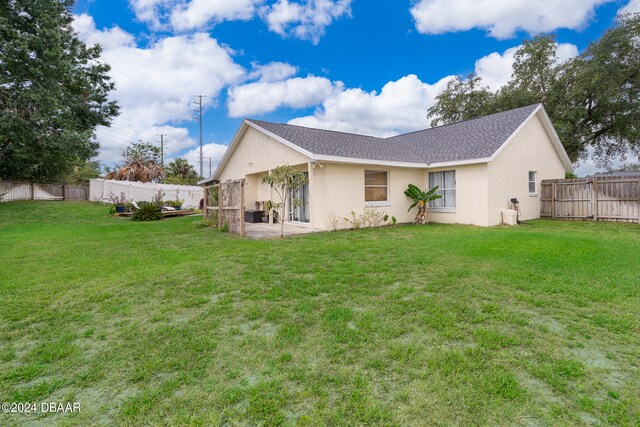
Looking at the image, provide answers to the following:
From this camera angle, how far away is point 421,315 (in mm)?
3764

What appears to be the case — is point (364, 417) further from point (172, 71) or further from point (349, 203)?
point (172, 71)

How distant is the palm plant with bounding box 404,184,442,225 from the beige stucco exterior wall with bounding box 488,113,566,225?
2.21 metres

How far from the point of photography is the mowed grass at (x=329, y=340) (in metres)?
2.24

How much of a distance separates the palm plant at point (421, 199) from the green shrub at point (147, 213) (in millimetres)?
13311

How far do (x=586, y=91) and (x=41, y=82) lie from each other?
34.2 meters

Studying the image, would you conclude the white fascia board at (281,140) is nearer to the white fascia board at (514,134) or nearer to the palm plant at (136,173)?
the white fascia board at (514,134)

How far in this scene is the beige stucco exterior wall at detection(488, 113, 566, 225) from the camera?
12.5 meters

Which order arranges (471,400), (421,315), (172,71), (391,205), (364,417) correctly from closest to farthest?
1. (364,417)
2. (471,400)
3. (421,315)
4. (391,205)
5. (172,71)

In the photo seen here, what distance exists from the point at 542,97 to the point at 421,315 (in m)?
26.3

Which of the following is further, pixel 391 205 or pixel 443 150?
pixel 443 150

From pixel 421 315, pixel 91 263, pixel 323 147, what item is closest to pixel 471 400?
pixel 421 315

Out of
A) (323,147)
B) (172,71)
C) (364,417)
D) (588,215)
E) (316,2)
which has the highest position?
(316,2)

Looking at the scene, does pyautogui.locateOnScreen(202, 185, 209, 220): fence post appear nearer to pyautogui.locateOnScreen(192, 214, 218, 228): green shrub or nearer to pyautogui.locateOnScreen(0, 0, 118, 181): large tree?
pyautogui.locateOnScreen(192, 214, 218, 228): green shrub

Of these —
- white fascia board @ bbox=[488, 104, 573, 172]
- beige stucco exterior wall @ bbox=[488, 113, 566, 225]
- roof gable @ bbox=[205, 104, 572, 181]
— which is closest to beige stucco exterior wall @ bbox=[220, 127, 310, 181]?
roof gable @ bbox=[205, 104, 572, 181]
